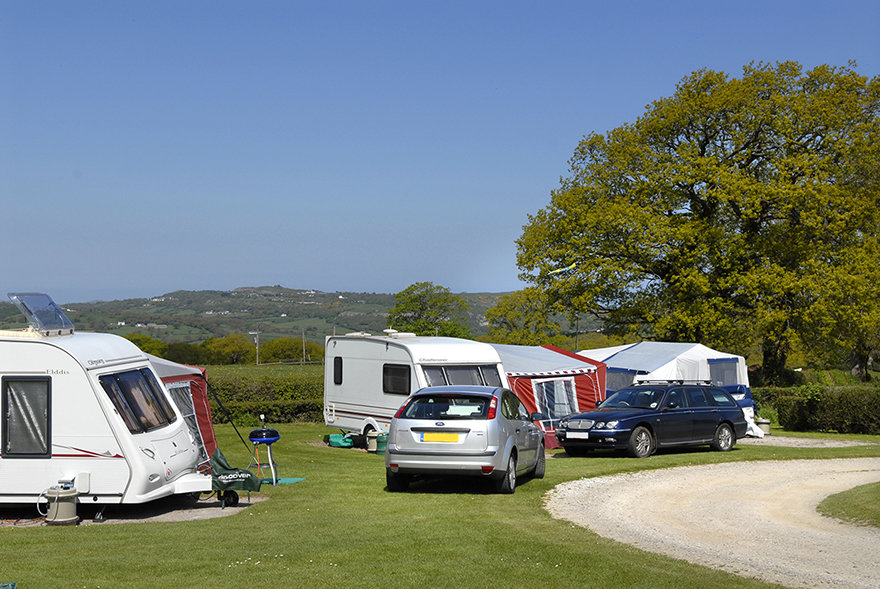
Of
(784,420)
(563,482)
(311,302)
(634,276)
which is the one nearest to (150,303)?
(311,302)

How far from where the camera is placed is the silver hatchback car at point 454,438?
12570 millimetres

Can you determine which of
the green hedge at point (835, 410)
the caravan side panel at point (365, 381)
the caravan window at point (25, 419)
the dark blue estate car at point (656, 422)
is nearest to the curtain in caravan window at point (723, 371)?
the green hedge at point (835, 410)

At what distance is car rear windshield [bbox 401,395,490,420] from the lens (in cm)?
1283

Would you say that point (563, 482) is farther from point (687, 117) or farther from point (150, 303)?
point (150, 303)

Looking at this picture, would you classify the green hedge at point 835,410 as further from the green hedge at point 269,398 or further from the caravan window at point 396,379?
the green hedge at point 269,398

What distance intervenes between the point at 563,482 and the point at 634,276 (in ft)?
83.5

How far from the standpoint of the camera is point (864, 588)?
7691mm

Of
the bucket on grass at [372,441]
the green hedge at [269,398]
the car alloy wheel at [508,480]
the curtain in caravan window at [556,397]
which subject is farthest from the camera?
the green hedge at [269,398]

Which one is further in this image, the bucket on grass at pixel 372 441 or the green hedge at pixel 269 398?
the green hedge at pixel 269 398

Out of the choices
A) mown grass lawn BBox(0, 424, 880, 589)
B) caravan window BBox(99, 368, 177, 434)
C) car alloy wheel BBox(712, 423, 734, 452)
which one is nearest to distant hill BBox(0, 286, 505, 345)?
car alloy wheel BBox(712, 423, 734, 452)

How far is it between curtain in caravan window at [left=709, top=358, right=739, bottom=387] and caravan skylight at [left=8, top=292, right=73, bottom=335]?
2437 centimetres

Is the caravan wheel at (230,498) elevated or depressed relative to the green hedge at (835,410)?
depressed

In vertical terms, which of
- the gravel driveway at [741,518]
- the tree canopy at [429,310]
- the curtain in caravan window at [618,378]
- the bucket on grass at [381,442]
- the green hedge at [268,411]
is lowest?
the gravel driveway at [741,518]

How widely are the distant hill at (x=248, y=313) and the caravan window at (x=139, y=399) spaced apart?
83862 millimetres
